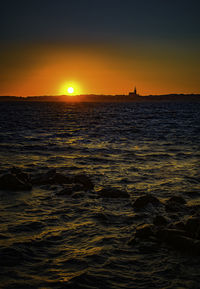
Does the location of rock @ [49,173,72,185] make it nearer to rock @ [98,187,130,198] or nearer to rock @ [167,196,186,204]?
rock @ [98,187,130,198]

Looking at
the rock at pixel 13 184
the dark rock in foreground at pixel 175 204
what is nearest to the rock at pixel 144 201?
the dark rock in foreground at pixel 175 204

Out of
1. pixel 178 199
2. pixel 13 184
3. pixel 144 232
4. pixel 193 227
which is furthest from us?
pixel 13 184

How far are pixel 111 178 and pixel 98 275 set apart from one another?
5.40 meters

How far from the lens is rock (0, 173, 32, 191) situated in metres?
7.65

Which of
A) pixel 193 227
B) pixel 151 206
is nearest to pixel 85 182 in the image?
pixel 151 206

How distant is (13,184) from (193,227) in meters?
5.35

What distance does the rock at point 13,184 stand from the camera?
7652 millimetres

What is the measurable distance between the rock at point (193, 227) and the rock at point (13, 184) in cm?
488

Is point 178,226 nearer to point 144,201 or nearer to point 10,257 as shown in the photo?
point 144,201

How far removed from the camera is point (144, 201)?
6598 millimetres

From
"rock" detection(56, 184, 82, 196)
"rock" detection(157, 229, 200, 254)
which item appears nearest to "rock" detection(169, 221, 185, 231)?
"rock" detection(157, 229, 200, 254)

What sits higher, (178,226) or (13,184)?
(13,184)

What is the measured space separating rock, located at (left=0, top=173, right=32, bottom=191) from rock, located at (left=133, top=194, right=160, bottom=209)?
339 centimetres

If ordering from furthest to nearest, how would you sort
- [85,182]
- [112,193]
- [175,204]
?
[85,182] → [112,193] → [175,204]
